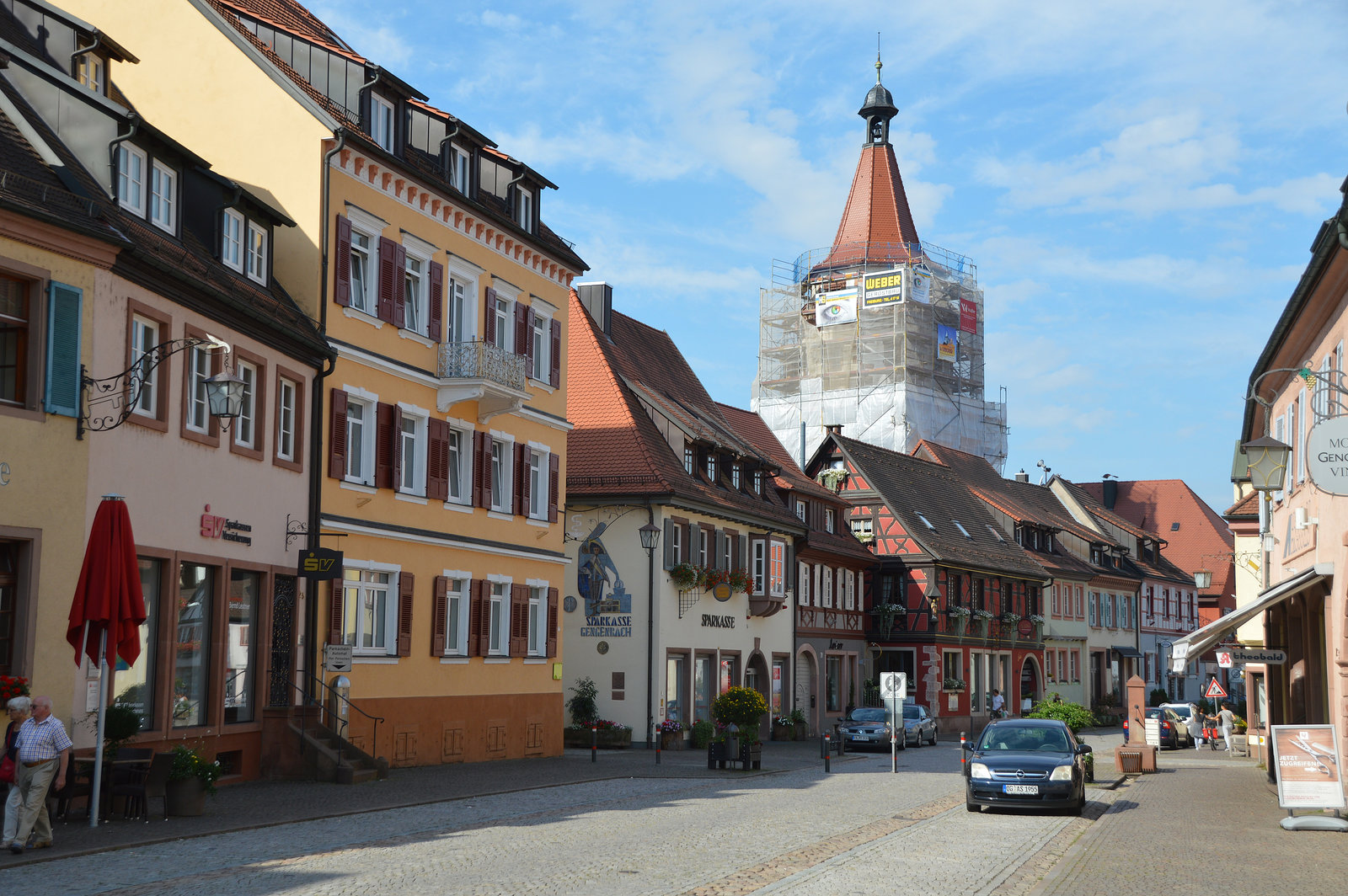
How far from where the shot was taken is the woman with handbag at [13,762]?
14336 mm

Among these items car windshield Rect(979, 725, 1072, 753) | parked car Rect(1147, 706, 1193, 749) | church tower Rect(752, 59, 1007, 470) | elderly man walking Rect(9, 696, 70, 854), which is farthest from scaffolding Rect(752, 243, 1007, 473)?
elderly man walking Rect(9, 696, 70, 854)

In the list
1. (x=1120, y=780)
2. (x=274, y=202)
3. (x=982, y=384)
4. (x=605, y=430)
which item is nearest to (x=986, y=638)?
(x=982, y=384)

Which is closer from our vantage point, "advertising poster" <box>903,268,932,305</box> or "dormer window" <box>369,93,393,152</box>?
"dormer window" <box>369,93,393,152</box>

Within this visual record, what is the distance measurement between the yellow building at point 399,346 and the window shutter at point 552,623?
552 mm

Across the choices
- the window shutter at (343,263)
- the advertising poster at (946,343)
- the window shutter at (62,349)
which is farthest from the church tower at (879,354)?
the window shutter at (62,349)

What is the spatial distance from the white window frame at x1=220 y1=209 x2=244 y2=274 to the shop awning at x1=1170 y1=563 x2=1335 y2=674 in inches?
673

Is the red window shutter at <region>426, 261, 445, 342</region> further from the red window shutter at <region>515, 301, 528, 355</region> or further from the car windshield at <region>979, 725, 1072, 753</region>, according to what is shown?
the car windshield at <region>979, 725, 1072, 753</region>

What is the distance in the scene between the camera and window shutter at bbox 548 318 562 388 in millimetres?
33688

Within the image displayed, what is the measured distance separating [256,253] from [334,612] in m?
6.13

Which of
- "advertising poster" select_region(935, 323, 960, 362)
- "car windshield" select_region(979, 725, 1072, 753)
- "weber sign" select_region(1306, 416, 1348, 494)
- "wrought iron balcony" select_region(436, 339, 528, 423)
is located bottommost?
"car windshield" select_region(979, 725, 1072, 753)

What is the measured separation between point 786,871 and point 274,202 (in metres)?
16.5

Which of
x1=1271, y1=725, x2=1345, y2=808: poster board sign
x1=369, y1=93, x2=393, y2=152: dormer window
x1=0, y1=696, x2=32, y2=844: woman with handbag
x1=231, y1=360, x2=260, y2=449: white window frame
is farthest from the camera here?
x1=369, y1=93, x2=393, y2=152: dormer window

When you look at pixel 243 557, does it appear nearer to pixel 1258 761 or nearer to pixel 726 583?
pixel 726 583

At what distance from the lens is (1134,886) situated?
46.4 feet
